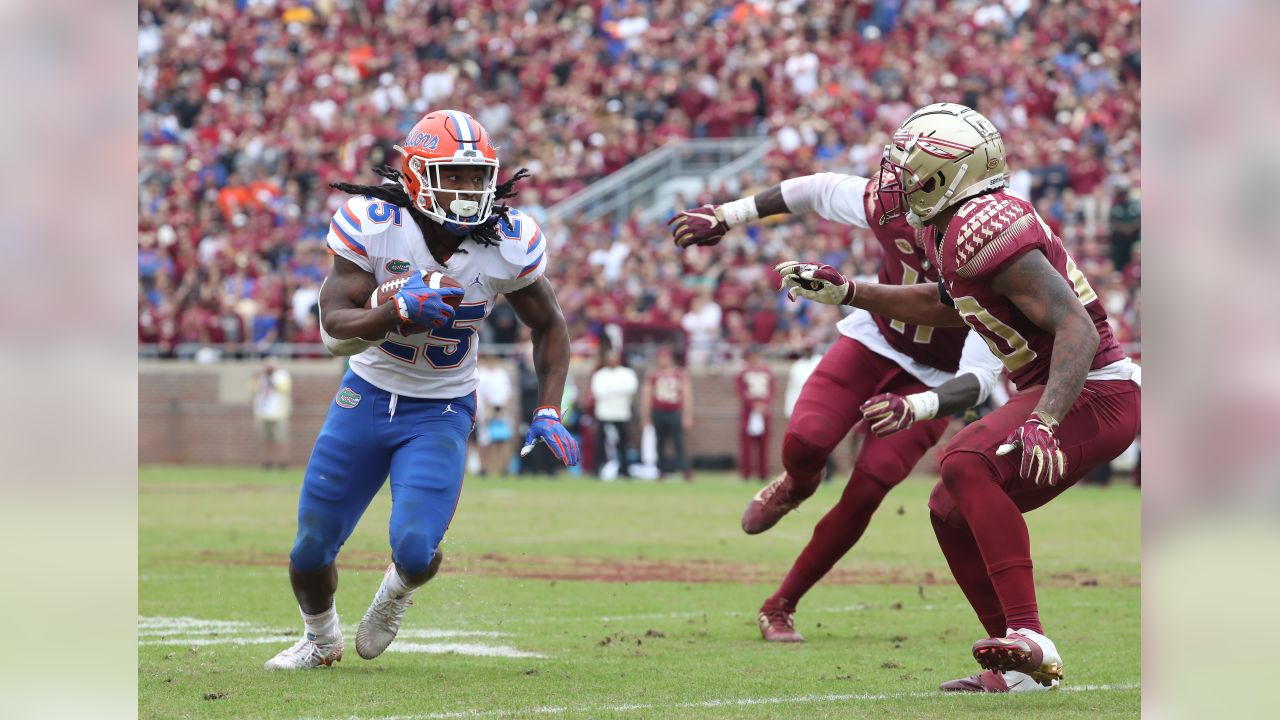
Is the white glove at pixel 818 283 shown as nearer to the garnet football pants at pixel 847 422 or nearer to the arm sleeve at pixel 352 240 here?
the garnet football pants at pixel 847 422

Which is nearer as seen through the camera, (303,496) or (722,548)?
(303,496)

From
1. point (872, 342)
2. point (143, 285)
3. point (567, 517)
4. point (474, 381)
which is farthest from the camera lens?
point (143, 285)

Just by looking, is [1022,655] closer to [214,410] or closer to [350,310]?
[350,310]

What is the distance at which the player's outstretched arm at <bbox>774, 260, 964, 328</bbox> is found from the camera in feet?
18.9

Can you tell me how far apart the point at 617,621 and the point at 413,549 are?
6.99 feet

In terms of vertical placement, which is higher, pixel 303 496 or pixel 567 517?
pixel 303 496

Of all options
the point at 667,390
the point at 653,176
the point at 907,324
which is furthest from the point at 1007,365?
the point at 653,176

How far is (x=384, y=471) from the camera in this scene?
598cm
